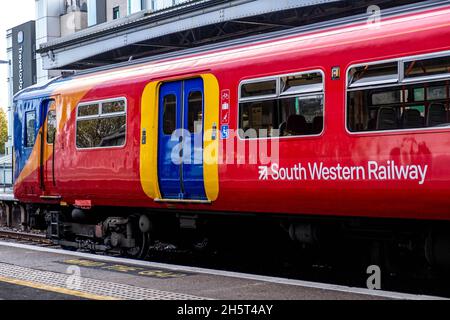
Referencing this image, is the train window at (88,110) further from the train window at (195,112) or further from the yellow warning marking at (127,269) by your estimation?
the yellow warning marking at (127,269)

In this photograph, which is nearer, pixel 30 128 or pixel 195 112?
pixel 195 112

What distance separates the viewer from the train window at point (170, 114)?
10914 mm

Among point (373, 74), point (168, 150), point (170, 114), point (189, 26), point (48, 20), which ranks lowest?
point (168, 150)

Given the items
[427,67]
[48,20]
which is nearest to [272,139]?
[427,67]

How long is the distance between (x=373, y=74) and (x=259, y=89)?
173 cm

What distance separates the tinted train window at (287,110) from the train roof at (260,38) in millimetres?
684

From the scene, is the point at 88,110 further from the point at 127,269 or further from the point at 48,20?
the point at 48,20

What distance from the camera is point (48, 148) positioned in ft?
44.4

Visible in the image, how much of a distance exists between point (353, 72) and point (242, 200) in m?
2.36

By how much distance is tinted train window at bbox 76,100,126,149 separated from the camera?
38.7 ft

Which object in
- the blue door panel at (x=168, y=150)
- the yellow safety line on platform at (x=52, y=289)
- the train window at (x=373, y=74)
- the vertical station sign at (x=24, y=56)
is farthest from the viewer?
the vertical station sign at (x=24, y=56)

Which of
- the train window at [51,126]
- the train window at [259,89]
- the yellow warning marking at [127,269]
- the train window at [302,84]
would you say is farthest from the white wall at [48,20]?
the train window at [302,84]

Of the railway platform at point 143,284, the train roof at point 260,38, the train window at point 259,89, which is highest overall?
the train roof at point 260,38

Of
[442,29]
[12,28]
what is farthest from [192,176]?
[12,28]
